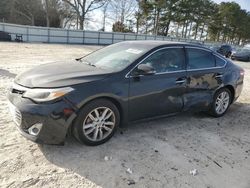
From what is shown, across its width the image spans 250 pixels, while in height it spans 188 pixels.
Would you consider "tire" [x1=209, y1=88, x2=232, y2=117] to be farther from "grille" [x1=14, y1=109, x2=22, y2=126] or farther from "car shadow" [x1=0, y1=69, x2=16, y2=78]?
"car shadow" [x1=0, y1=69, x2=16, y2=78]

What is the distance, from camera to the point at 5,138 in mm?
3674

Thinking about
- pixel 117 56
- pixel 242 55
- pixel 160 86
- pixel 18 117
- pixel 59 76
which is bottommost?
pixel 242 55

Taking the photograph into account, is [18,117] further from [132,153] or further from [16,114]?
[132,153]

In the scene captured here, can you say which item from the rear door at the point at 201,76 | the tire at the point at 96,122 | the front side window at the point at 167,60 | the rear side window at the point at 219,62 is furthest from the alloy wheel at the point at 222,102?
the tire at the point at 96,122

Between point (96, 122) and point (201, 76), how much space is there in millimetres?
2263

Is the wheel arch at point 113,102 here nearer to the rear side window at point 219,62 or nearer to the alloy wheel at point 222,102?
the alloy wheel at point 222,102

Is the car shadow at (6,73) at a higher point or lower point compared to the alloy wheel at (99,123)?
lower

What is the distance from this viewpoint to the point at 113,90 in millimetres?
3629

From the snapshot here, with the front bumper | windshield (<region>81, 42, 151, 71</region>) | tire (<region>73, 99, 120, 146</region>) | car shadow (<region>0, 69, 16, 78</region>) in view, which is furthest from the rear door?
car shadow (<region>0, 69, 16, 78</region>)

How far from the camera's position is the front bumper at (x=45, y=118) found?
10.4ft

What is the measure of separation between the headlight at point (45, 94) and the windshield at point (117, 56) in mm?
920

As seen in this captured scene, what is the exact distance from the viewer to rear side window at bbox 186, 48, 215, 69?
473 centimetres

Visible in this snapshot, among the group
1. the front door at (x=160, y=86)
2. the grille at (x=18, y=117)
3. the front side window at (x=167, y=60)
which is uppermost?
the front side window at (x=167, y=60)

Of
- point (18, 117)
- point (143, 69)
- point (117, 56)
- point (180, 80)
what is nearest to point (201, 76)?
point (180, 80)
